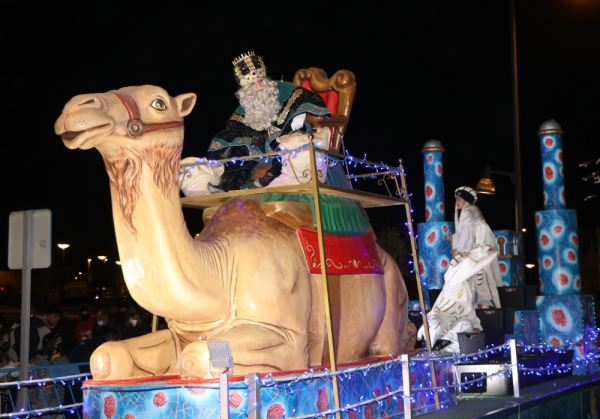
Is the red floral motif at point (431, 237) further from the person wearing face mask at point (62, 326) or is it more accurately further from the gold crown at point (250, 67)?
the gold crown at point (250, 67)

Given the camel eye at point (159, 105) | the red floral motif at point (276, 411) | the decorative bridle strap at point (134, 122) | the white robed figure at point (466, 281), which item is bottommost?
the red floral motif at point (276, 411)

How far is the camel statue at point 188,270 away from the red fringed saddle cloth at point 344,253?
7 cm

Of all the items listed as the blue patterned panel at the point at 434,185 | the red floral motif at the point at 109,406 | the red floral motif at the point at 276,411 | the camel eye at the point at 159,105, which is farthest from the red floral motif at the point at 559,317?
the camel eye at the point at 159,105

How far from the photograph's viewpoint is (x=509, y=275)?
40.9 feet

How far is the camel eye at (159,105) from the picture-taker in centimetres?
544

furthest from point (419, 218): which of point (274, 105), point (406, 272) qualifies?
point (274, 105)

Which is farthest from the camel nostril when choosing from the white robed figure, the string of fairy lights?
the white robed figure

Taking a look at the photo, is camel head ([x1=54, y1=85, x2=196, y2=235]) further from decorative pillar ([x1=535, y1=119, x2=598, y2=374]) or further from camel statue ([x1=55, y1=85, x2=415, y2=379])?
decorative pillar ([x1=535, y1=119, x2=598, y2=374])

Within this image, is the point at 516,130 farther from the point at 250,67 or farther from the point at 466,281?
the point at 250,67

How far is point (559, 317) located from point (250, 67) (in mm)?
6584

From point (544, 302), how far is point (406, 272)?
2417cm

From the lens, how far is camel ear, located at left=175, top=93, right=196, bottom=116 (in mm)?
5617

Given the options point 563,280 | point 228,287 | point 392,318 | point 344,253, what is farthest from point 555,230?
point 228,287

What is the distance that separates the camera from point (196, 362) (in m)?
5.33
